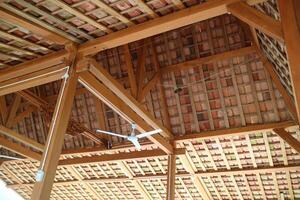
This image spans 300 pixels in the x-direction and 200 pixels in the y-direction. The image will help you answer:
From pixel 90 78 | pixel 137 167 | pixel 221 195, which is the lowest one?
→ pixel 221 195

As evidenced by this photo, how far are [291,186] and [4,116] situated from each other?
769 centimetres

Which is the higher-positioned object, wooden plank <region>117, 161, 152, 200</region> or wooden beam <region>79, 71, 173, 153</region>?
wooden beam <region>79, 71, 173, 153</region>

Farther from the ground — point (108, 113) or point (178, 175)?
point (108, 113)

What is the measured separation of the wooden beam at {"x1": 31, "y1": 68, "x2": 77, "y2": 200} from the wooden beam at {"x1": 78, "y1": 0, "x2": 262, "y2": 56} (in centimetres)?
56

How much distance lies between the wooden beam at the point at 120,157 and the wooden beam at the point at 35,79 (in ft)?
13.3

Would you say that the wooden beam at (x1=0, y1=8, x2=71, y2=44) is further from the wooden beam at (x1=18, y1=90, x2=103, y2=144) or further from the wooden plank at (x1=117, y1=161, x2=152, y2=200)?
the wooden plank at (x1=117, y1=161, x2=152, y2=200)

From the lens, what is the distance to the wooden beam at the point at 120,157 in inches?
359

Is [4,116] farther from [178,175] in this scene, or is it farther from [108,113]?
[178,175]

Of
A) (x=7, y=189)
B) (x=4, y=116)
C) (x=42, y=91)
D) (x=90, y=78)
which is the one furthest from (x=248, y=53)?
(x=7, y=189)

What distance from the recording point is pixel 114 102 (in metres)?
6.34

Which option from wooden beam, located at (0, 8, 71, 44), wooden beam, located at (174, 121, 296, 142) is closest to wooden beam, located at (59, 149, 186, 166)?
wooden beam, located at (174, 121, 296, 142)

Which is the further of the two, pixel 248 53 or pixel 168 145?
pixel 168 145

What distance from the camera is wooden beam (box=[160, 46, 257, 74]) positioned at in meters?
7.49

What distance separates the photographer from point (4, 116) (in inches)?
355
